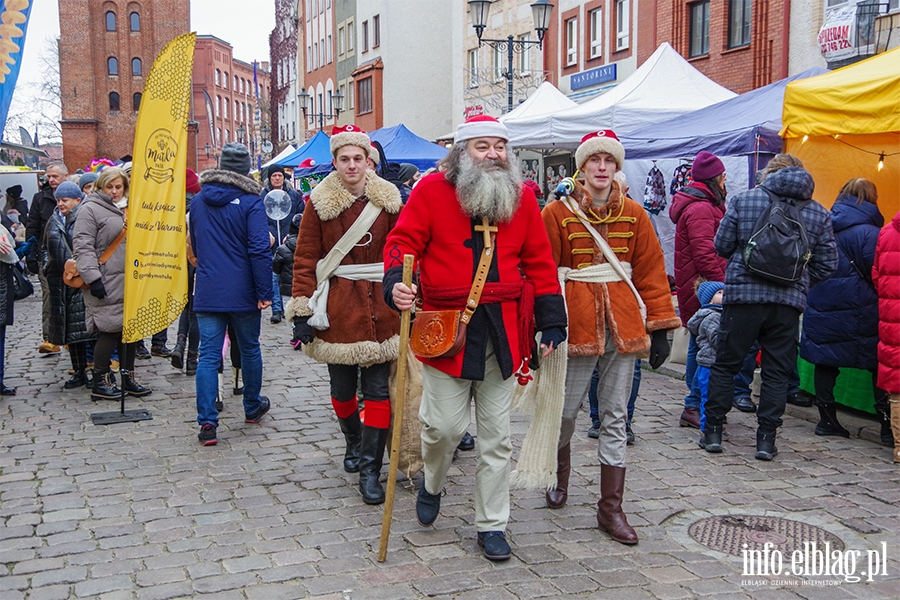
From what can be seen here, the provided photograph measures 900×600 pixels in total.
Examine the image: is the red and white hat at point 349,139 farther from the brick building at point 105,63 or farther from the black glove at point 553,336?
the brick building at point 105,63

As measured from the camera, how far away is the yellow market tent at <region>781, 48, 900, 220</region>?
673 cm

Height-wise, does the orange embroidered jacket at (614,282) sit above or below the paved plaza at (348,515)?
above

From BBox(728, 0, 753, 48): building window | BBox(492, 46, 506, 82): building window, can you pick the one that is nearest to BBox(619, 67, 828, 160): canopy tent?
BBox(728, 0, 753, 48): building window

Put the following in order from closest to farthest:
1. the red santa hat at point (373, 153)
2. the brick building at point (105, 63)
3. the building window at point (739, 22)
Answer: the red santa hat at point (373, 153) < the building window at point (739, 22) < the brick building at point (105, 63)

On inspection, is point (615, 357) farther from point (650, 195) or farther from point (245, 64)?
point (245, 64)

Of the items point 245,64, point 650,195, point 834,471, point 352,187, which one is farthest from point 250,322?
point 245,64

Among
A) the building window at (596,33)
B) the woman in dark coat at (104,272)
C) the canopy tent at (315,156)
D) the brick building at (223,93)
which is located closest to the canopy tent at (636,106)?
the woman in dark coat at (104,272)

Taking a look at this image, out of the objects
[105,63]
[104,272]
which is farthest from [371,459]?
[105,63]

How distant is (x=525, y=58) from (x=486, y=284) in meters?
28.0

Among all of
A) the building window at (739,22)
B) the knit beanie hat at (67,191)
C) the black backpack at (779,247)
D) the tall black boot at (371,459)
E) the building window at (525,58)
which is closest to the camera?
the tall black boot at (371,459)

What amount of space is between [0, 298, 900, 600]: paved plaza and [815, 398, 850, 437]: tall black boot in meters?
0.11

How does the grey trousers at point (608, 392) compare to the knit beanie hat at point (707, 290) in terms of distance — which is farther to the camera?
the knit beanie hat at point (707, 290)

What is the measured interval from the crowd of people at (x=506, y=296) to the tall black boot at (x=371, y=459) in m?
0.02

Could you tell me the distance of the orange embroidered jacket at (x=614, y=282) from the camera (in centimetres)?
462
